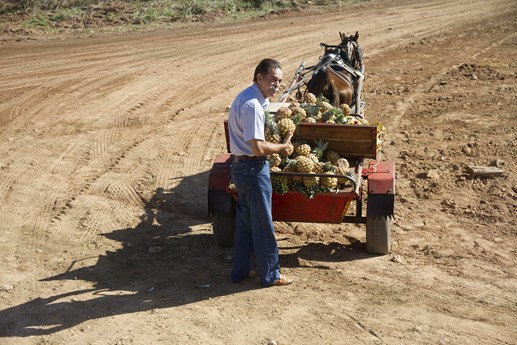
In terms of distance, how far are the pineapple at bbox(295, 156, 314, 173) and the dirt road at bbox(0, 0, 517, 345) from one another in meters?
1.07

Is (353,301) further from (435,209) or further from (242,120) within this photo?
(435,209)

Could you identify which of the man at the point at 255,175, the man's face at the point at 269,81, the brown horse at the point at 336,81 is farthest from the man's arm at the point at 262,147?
the brown horse at the point at 336,81

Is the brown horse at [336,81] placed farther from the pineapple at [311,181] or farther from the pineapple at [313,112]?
the pineapple at [311,181]

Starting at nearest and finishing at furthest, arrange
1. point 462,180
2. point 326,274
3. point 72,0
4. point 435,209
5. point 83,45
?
point 326,274, point 435,209, point 462,180, point 83,45, point 72,0

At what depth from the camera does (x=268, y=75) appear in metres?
6.84

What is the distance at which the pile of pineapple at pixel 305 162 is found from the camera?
7629mm

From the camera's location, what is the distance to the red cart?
7738 millimetres

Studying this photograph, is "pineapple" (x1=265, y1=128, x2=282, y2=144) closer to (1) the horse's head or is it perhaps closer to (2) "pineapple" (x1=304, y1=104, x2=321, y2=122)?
(2) "pineapple" (x1=304, y1=104, x2=321, y2=122)

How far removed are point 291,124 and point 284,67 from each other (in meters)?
9.20

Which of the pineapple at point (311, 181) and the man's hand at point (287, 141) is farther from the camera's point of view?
the pineapple at point (311, 181)

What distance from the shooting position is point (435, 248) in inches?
334

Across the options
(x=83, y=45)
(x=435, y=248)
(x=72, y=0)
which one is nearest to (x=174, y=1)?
(x=72, y=0)

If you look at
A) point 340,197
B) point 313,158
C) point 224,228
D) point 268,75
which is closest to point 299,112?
point 313,158

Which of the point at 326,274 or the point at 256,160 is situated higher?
the point at 256,160
